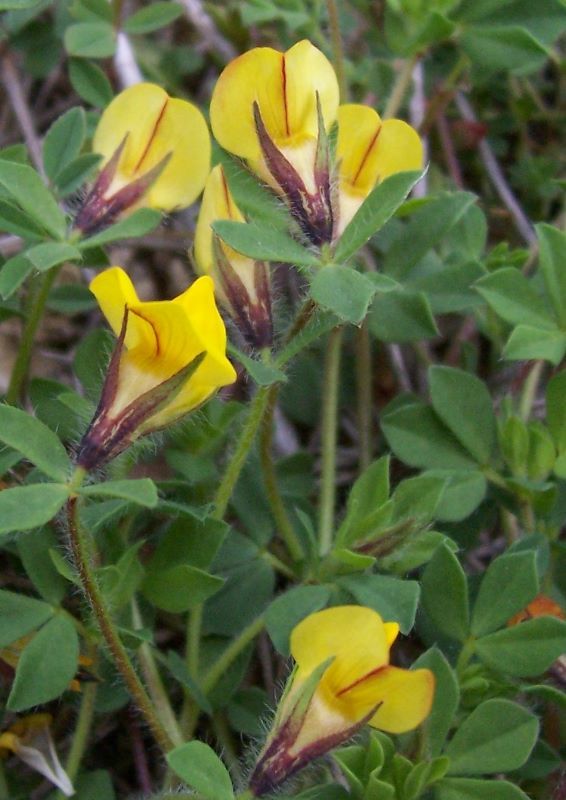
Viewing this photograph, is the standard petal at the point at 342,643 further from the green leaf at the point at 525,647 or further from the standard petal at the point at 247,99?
the standard petal at the point at 247,99

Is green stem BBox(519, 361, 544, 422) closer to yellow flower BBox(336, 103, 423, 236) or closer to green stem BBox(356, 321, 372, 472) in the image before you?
green stem BBox(356, 321, 372, 472)

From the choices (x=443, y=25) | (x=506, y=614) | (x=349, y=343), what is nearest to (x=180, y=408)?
(x=506, y=614)

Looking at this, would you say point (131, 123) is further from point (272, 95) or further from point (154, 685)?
point (154, 685)

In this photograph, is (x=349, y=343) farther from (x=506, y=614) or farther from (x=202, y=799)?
(x=202, y=799)

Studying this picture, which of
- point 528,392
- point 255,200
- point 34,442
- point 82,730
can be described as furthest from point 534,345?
point 82,730

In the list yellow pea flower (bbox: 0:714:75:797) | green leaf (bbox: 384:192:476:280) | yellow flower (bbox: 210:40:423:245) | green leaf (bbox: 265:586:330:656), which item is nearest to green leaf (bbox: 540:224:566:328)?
green leaf (bbox: 384:192:476:280)

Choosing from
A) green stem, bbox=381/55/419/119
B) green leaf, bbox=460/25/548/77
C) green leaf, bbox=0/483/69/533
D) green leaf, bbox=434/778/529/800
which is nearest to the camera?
green leaf, bbox=0/483/69/533

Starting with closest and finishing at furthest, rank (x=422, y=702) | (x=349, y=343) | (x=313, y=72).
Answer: (x=422, y=702) → (x=313, y=72) → (x=349, y=343)

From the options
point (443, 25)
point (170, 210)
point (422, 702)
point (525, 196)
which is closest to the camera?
point (422, 702)
